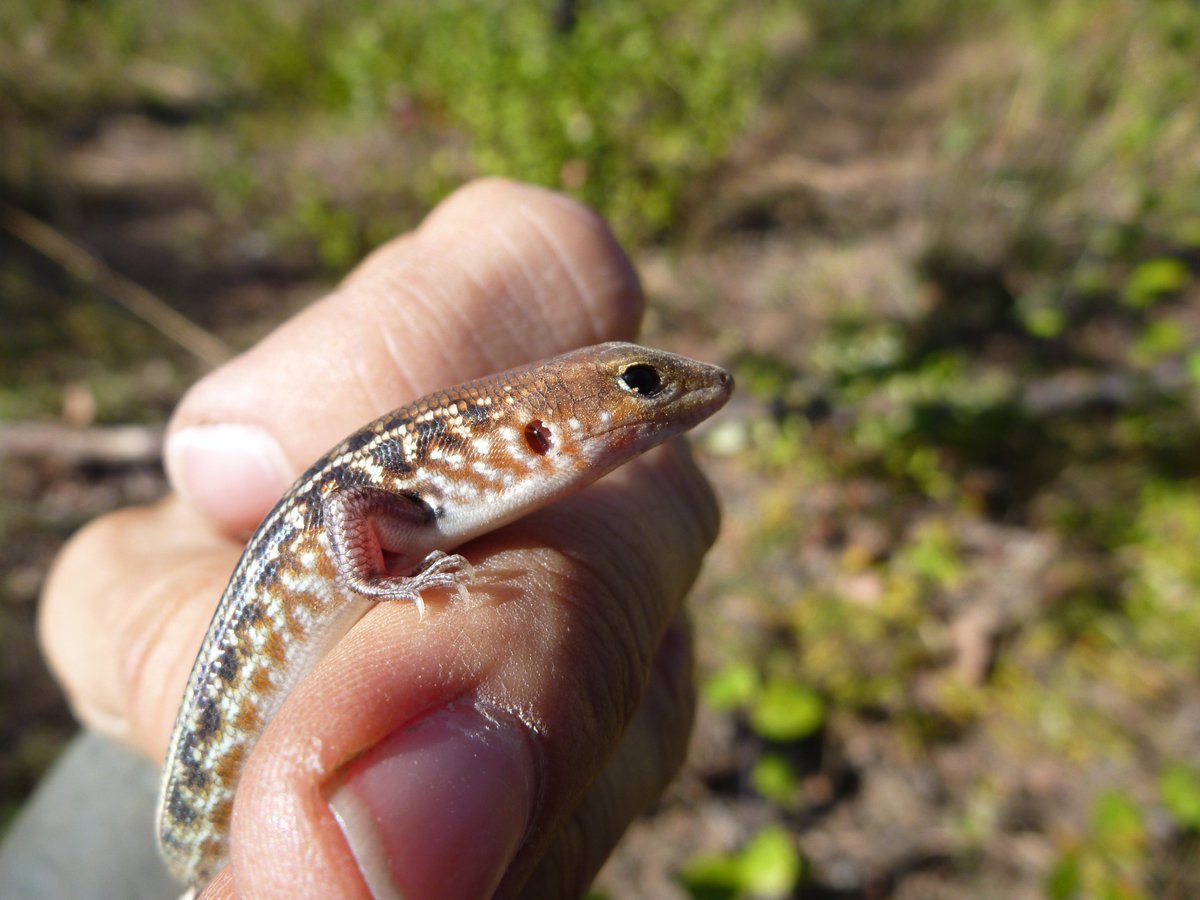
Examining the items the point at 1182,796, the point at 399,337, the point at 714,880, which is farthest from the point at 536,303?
the point at 1182,796

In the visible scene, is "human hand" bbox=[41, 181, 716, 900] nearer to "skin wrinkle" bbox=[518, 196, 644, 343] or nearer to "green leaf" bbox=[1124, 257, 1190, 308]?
"skin wrinkle" bbox=[518, 196, 644, 343]

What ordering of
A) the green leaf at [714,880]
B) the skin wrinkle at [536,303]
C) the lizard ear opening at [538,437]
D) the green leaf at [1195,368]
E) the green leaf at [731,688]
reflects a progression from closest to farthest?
the lizard ear opening at [538,437] → the skin wrinkle at [536,303] → the green leaf at [714,880] → the green leaf at [731,688] → the green leaf at [1195,368]

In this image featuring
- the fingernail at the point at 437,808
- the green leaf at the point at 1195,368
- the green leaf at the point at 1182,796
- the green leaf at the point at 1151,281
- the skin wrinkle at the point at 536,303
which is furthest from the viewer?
the green leaf at the point at 1151,281

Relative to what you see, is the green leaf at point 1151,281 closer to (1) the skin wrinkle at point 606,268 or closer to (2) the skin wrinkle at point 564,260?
(1) the skin wrinkle at point 606,268

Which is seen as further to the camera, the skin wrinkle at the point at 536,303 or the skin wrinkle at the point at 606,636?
the skin wrinkle at the point at 536,303

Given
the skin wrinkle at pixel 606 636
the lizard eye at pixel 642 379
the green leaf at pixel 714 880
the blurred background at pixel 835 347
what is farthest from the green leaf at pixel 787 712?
the lizard eye at pixel 642 379

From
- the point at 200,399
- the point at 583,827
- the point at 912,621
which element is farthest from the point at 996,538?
the point at 200,399

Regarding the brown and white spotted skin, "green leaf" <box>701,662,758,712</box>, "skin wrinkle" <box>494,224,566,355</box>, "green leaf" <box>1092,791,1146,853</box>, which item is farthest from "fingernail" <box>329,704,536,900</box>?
"green leaf" <box>1092,791,1146,853</box>
